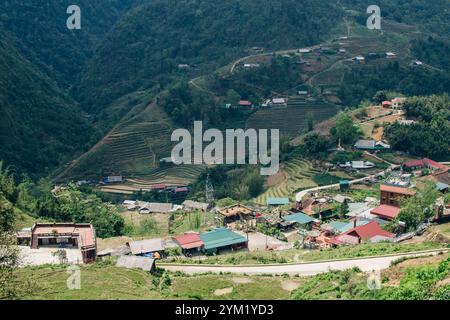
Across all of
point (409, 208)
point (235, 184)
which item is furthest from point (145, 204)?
point (409, 208)

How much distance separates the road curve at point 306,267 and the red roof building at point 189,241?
4.38m

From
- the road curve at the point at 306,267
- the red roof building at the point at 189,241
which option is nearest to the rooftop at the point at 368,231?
the road curve at the point at 306,267

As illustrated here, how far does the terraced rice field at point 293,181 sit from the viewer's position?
1776 inches

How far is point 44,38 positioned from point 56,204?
57525 millimetres

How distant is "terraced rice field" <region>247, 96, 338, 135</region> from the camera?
62.3 meters

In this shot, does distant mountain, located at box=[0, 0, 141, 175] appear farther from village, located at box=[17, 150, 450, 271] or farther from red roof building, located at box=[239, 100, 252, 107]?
village, located at box=[17, 150, 450, 271]

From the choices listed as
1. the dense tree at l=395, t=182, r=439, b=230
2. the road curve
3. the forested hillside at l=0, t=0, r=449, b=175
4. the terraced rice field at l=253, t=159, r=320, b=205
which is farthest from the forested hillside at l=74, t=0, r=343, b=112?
the road curve

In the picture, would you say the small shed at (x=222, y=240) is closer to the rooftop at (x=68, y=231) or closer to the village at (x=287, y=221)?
the village at (x=287, y=221)

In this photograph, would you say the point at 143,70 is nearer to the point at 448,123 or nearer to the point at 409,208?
the point at 448,123

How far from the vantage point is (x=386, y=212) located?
34875 mm

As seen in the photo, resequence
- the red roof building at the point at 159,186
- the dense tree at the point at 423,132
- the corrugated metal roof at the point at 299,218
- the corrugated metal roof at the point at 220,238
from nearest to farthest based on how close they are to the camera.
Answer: the corrugated metal roof at the point at 220,238
the corrugated metal roof at the point at 299,218
the dense tree at the point at 423,132
the red roof building at the point at 159,186

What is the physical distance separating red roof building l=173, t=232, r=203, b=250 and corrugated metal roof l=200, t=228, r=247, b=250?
0.35 metres
